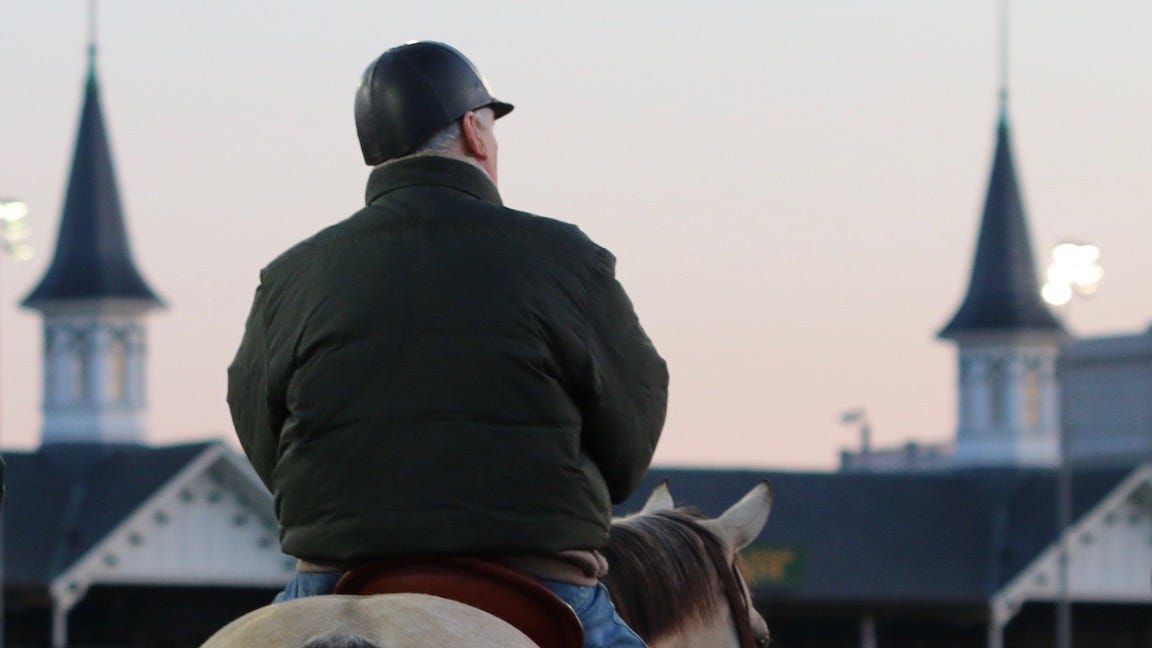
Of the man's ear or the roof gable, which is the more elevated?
the man's ear

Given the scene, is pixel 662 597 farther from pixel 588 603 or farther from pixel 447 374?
pixel 447 374

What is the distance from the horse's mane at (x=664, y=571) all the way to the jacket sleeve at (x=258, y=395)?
0.65 meters

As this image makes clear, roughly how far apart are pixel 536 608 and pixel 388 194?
0.74m

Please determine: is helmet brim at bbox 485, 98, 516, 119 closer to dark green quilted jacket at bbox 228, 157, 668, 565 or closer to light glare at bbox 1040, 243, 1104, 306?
dark green quilted jacket at bbox 228, 157, 668, 565

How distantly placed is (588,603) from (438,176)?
2.42 feet

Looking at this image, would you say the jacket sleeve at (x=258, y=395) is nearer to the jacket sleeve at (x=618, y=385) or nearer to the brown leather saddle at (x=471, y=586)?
the brown leather saddle at (x=471, y=586)

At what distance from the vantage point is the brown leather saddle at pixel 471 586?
406cm

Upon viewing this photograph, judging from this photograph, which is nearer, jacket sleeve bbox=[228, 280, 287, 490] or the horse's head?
jacket sleeve bbox=[228, 280, 287, 490]

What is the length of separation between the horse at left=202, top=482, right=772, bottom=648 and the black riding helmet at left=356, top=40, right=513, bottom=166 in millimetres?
850

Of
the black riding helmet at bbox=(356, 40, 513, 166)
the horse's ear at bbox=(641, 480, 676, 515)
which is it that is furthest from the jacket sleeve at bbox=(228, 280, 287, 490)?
the horse's ear at bbox=(641, 480, 676, 515)

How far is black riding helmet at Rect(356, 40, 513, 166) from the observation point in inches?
170

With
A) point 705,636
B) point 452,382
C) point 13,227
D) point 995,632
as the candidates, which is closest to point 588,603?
point 452,382

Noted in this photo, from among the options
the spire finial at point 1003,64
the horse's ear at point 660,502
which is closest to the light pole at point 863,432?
the spire finial at point 1003,64

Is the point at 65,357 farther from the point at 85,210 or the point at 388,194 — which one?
the point at 388,194
